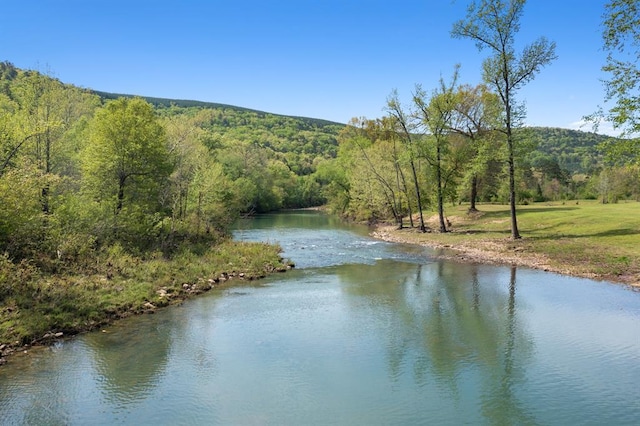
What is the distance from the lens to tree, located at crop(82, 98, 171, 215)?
26.2m

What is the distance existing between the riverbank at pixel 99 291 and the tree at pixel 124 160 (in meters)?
5.76

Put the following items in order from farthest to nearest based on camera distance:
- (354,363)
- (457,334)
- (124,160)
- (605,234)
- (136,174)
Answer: (605,234) < (136,174) < (124,160) < (457,334) < (354,363)

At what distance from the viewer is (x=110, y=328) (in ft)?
50.4

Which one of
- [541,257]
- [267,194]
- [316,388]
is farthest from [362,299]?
[267,194]

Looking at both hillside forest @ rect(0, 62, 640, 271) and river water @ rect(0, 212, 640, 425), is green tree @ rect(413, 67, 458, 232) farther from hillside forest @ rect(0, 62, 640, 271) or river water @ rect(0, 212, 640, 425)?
river water @ rect(0, 212, 640, 425)

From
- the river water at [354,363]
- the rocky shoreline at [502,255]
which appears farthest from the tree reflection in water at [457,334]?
the rocky shoreline at [502,255]

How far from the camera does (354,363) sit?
12258 mm

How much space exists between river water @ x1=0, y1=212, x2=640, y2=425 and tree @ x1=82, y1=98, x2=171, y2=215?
11.3 m

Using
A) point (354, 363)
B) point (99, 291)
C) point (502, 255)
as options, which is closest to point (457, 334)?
point (354, 363)

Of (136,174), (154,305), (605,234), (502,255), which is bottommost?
(154,305)

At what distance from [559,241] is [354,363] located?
22899 millimetres

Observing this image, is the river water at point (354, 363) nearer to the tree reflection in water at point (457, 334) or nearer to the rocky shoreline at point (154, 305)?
the tree reflection in water at point (457, 334)

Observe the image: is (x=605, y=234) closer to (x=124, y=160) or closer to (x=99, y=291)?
(x=99, y=291)

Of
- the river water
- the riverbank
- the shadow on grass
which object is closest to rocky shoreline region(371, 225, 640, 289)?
the river water
